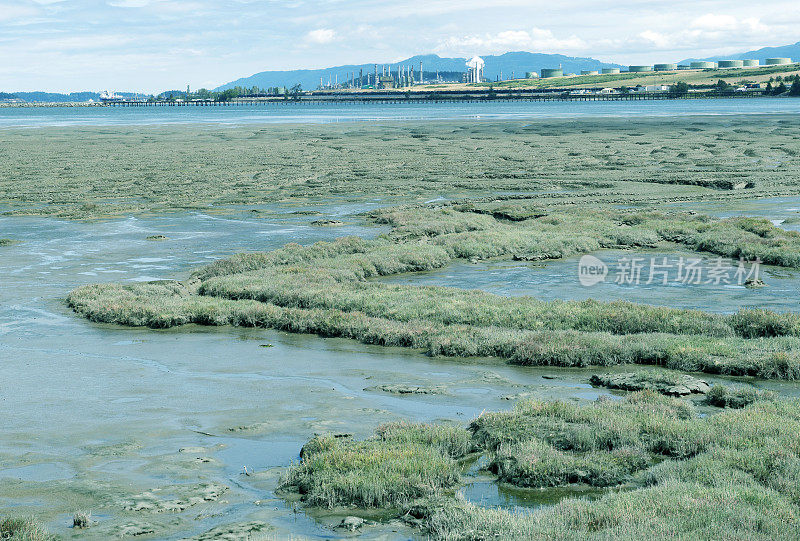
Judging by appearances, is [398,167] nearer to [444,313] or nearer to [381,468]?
[444,313]

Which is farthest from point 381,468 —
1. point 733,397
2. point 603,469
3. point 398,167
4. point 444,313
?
point 398,167

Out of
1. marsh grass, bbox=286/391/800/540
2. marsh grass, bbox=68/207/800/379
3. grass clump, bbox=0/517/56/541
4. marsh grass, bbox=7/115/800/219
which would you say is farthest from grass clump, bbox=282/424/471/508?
marsh grass, bbox=7/115/800/219

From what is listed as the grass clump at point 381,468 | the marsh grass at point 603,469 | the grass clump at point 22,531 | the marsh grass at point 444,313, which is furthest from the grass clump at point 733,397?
the grass clump at point 22,531

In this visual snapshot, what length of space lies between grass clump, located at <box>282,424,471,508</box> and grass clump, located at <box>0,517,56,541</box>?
318cm

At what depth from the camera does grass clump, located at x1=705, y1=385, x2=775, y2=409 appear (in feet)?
49.7

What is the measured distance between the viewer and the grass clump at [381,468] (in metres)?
11.2

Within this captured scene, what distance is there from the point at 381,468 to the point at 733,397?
7.31 meters

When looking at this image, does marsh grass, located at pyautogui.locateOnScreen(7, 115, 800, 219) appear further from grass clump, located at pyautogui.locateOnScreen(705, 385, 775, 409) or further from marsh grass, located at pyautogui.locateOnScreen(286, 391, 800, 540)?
marsh grass, located at pyautogui.locateOnScreen(286, 391, 800, 540)

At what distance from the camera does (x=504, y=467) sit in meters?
12.1

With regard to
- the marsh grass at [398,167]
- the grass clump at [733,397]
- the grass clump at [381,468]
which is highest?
the grass clump at [381,468]

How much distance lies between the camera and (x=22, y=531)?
10070 mm

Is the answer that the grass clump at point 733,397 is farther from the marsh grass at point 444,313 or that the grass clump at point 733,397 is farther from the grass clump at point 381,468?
the grass clump at point 381,468

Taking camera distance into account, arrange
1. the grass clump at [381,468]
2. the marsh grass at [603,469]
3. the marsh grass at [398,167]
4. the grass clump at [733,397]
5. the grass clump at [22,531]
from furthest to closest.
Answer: the marsh grass at [398,167] → the grass clump at [733,397] → the grass clump at [381,468] → the grass clump at [22,531] → the marsh grass at [603,469]

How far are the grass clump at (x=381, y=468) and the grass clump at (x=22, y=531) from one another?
10.4 ft
